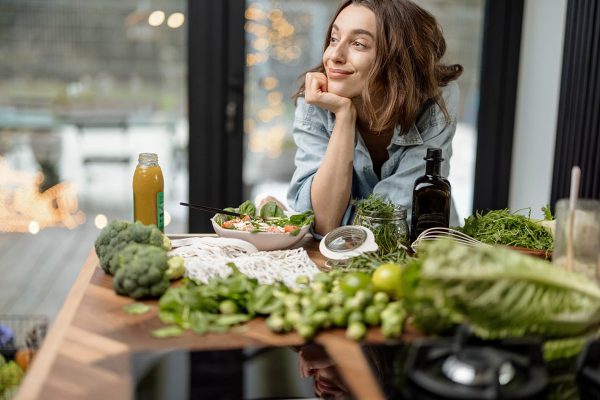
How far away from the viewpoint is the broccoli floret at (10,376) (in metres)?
1.74

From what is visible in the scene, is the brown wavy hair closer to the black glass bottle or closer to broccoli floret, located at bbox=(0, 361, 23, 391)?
the black glass bottle

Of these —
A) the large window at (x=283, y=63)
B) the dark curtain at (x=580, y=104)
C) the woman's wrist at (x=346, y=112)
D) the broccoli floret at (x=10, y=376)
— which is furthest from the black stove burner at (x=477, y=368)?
the large window at (x=283, y=63)

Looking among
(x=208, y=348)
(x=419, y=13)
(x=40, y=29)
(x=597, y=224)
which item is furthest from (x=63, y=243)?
(x=597, y=224)

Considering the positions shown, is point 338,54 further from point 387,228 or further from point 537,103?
point 537,103

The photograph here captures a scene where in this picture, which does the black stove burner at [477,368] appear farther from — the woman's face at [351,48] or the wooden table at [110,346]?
the woman's face at [351,48]

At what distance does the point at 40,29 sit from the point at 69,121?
0.45m

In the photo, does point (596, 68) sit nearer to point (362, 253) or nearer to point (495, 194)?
point (495, 194)

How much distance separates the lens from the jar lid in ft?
5.25

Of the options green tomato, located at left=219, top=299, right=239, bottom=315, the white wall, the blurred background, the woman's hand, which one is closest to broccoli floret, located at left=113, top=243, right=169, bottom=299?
green tomato, located at left=219, top=299, right=239, bottom=315

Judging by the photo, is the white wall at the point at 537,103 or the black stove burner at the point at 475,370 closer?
the black stove burner at the point at 475,370

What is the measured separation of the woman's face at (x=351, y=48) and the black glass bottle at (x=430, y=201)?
A: 0.39 meters

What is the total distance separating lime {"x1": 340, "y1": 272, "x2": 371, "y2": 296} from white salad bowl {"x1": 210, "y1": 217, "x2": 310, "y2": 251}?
401mm

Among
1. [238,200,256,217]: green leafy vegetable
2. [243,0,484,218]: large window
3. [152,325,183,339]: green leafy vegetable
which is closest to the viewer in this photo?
[152,325,183,339]: green leafy vegetable

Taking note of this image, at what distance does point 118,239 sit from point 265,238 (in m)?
0.36
